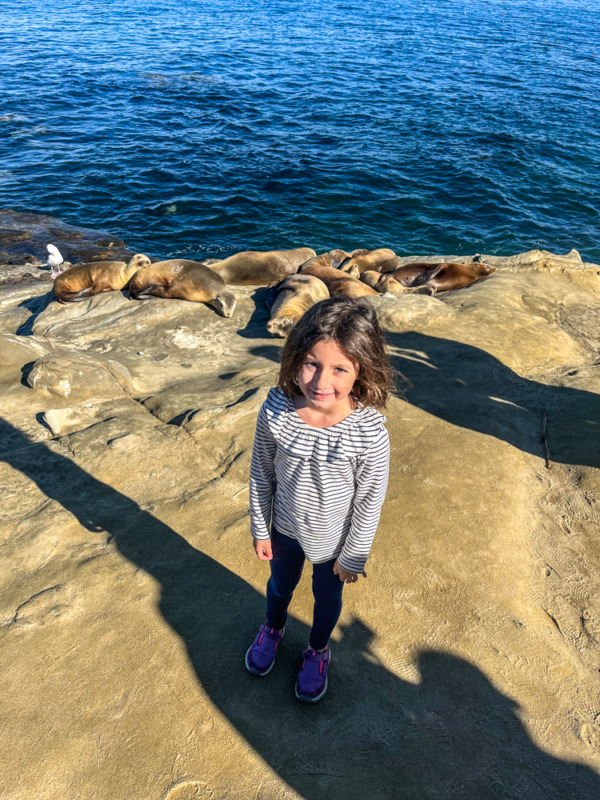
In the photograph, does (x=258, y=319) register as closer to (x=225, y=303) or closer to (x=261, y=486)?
(x=225, y=303)

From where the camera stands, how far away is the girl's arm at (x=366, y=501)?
7.51 ft

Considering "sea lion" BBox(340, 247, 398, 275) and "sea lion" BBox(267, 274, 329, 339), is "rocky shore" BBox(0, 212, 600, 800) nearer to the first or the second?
"sea lion" BBox(267, 274, 329, 339)

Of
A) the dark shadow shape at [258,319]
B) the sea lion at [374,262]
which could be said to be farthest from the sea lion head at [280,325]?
the sea lion at [374,262]

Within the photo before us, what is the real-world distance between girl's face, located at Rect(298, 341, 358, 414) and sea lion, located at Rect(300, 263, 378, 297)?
612 cm

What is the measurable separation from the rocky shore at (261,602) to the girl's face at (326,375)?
1451mm

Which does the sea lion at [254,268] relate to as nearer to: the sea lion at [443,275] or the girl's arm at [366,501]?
the sea lion at [443,275]

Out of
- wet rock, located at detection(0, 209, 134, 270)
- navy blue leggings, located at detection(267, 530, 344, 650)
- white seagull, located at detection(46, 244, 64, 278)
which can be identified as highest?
navy blue leggings, located at detection(267, 530, 344, 650)

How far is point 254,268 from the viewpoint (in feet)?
32.4

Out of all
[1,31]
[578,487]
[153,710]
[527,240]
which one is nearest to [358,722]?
[153,710]

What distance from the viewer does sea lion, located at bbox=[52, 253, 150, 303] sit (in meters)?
8.77

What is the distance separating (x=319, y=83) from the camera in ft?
83.5

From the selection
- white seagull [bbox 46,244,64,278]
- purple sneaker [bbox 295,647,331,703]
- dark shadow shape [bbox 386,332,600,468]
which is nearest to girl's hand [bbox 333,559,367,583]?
purple sneaker [bbox 295,647,331,703]

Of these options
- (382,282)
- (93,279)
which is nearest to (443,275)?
(382,282)

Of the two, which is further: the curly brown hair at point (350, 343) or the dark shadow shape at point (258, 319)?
the dark shadow shape at point (258, 319)
